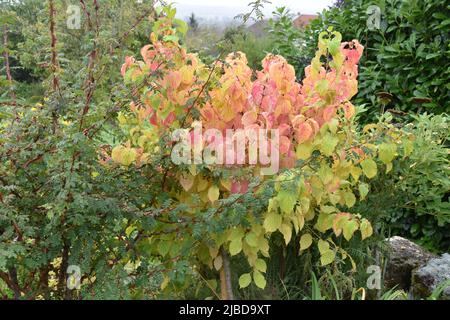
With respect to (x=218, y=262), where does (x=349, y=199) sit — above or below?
above

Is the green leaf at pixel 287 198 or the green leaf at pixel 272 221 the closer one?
the green leaf at pixel 287 198

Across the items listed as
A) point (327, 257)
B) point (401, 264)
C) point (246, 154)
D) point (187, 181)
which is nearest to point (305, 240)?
point (327, 257)

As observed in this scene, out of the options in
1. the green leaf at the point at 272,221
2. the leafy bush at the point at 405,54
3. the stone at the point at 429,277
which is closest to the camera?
the green leaf at the point at 272,221

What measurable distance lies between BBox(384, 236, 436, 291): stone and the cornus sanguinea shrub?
101 cm

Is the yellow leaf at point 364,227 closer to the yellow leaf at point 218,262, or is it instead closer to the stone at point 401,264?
the yellow leaf at point 218,262

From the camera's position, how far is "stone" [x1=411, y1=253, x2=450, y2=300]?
330cm

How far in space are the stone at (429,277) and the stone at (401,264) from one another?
6.0 inches

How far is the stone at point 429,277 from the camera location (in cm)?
330

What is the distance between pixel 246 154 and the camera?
2.57 m

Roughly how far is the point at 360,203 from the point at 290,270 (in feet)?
1.69

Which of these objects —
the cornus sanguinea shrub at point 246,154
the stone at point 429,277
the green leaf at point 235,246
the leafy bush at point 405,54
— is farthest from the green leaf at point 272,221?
the leafy bush at point 405,54

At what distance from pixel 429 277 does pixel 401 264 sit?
0.95 ft

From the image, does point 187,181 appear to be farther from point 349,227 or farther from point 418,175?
point 418,175
